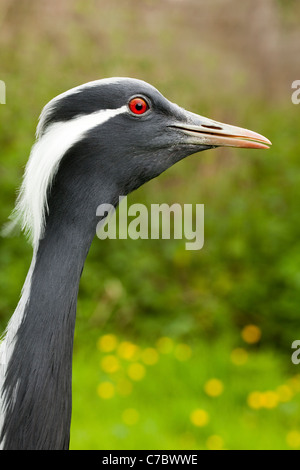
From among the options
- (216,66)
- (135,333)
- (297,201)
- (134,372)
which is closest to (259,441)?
(134,372)

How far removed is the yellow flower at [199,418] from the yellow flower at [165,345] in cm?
70

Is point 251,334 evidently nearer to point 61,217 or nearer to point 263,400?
point 263,400

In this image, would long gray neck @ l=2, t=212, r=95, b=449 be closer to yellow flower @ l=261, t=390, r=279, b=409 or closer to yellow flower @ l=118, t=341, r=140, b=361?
yellow flower @ l=261, t=390, r=279, b=409

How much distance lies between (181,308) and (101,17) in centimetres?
281

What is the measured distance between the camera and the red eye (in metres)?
2.44

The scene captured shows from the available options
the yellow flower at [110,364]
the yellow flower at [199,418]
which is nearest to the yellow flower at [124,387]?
the yellow flower at [110,364]

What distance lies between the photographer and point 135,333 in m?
5.61

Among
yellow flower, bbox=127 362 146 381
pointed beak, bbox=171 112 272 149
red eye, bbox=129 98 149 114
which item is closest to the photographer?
red eye, bbox=129 98 149 114

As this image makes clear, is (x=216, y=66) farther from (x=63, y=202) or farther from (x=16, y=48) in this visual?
(x=63, y=202)

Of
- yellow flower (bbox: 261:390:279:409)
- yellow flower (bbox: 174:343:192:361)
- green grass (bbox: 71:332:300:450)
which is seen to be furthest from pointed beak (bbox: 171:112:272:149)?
yellow flower (bbox: 174:343:192:361)

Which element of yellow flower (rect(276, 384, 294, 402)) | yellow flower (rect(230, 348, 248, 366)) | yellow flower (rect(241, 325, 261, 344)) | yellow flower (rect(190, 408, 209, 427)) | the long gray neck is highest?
yellow flower (rect(241, 325, 261, 344))

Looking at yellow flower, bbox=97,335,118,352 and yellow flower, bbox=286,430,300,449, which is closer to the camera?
yellow flower, bbox=286,430,300,449

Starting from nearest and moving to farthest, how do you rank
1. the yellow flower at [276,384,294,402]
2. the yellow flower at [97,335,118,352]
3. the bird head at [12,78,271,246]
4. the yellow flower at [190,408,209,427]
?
the bird head at [12,78,271,246] < the yellow flower at [190,408,209,427] < the yellow flower at [276,384,294,402] < the yellow flower at [97,335,118,352]

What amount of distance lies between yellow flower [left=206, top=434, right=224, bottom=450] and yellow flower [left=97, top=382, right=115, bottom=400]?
776 millimetres
